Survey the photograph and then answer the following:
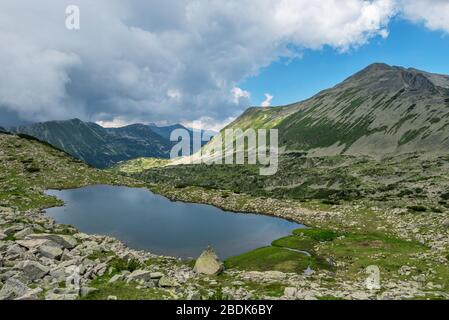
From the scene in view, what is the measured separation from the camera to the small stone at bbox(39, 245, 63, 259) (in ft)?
101

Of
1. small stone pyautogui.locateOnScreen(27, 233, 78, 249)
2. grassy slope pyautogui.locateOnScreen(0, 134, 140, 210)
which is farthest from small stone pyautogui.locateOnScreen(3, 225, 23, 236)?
grassy slope pyautogui.locateOnScreen(0, 134, 140, 210)

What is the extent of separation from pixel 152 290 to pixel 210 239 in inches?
1537

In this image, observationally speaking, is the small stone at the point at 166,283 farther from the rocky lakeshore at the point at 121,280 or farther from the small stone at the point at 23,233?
the small stone at the point at 23,233

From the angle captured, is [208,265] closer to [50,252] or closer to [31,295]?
[50,252]

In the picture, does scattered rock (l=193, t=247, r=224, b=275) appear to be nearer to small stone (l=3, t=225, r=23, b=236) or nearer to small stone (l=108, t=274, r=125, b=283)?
small stone (l=108, t=274, r=125, b=283)

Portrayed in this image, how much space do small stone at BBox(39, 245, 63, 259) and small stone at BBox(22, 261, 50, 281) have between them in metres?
5.34

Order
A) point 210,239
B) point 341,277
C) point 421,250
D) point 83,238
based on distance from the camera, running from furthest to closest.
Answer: point 210,239 < point 421,250 < point 83,238 < point 341,277

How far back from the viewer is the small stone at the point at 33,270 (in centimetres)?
2484

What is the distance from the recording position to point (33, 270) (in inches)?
990

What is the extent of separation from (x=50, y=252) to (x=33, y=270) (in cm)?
605

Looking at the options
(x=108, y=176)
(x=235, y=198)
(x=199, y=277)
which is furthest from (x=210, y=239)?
(x=108, y=176)

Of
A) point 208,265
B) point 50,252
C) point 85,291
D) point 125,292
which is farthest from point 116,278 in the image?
point 208,265
